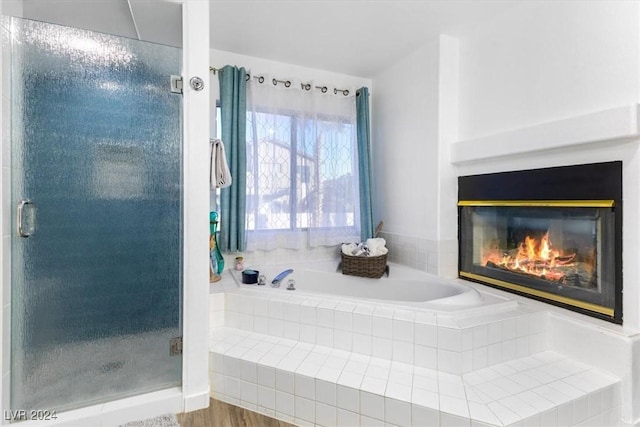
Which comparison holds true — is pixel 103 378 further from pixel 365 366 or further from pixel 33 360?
pixel 365 366

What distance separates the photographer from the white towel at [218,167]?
212cm

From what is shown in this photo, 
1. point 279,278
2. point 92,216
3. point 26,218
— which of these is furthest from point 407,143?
point 26,218

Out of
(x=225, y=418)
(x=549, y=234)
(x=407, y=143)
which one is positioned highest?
(x=407, y=143)

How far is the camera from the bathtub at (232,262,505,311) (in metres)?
2.37

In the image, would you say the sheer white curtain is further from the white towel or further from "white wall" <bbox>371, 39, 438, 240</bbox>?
the white towel

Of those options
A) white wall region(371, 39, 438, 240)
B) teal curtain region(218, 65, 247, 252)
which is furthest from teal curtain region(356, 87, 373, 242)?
teal curtain region(218, 65, 247, 252)

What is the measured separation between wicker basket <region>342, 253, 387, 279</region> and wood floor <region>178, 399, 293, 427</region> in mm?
1315

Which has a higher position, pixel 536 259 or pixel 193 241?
pixel 193 241

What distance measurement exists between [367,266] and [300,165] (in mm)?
1059

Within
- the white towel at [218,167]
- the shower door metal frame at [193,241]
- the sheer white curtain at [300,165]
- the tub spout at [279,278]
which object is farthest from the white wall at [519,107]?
the shower door metal frame at [193,241]

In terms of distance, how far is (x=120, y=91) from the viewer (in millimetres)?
1565

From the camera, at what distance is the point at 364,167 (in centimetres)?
313

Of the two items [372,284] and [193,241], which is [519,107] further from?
[193,241]

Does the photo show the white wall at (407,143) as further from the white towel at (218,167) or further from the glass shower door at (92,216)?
the glass shower door at (92,216)
